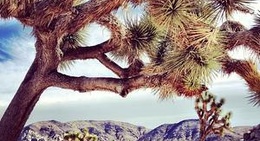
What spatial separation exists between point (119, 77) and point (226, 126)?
3006 mm

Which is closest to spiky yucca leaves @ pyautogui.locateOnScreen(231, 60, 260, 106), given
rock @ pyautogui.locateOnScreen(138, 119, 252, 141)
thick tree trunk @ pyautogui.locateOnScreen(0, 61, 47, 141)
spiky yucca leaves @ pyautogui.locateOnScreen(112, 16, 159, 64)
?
spiky yucca leaves @ pyautogui.locateOnScreen(112, 16, 159, 64)

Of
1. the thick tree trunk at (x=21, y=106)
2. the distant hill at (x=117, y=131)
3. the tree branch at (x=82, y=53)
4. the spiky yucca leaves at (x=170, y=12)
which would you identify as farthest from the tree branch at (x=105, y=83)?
the distant hill at (x=117, y=131)

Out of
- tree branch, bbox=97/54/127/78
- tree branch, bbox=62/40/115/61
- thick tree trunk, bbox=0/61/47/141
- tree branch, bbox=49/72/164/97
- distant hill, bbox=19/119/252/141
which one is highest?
distant hill, bbox=19/119/252/141

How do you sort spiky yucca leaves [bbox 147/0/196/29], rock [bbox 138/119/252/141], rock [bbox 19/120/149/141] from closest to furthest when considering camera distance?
spiky yucca leaves [bbox 147/0/196/29]
rock [bbox 138/119/252/141]
rock [bbox 19/120/149/141]

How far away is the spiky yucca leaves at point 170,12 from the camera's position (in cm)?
693

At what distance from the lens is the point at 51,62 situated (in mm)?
8883

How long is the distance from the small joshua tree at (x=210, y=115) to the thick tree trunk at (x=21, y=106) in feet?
9.61

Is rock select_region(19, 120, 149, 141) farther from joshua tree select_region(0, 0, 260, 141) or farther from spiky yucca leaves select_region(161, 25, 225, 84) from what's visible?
spiky yucca leaves select_region(161, 25, 225, 84)

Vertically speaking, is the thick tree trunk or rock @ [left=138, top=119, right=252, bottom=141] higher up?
rock @ [left=138, top=119, right=252, bottom=141]

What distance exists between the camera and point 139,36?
350 inches

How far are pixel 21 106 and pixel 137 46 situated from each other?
6.73ft

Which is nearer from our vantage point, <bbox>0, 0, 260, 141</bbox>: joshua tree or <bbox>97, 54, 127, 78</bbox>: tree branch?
<bbox>0, 0, 260, 141</bbox>: joshua tree

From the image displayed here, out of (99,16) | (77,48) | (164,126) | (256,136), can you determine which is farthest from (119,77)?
(164,126)

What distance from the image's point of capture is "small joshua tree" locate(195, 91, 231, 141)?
34.0ft
